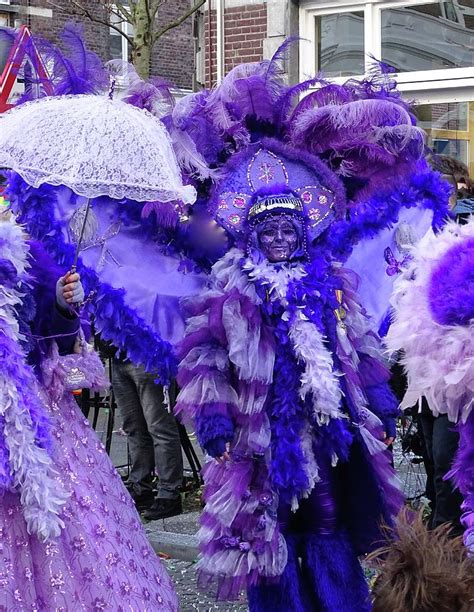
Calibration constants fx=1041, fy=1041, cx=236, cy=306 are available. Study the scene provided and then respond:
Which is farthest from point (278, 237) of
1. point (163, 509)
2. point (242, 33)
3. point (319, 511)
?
point (242, 33)

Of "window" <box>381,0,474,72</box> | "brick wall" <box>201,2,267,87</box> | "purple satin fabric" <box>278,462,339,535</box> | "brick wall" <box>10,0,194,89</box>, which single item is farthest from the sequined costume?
"brick wall" <box>10,0,194,89</box>

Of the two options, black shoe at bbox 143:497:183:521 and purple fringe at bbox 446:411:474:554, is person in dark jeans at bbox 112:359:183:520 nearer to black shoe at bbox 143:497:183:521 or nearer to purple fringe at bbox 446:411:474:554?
black shoe at bbox 143:497:183:521

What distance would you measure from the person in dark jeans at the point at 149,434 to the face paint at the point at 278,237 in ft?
7.79

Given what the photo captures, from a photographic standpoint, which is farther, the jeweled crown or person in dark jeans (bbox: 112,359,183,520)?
person in dark jeans (bbox: 112,359,183,520)

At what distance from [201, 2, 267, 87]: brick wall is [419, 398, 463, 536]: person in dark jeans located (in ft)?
19.2

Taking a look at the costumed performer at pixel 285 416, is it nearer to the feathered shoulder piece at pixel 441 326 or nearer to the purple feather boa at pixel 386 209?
the purple feather boa at pixel 386 209

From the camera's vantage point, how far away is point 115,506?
157 inches

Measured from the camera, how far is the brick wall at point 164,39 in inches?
670

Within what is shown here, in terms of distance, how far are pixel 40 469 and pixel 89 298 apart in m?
0.96

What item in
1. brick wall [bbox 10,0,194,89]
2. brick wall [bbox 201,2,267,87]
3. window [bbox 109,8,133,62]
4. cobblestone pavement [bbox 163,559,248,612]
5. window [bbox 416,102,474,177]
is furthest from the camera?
window [bbox 109,8,133,62]

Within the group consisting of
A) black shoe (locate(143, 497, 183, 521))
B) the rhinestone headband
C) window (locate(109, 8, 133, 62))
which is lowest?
black shoe (locate(143, 497, 183, 521))

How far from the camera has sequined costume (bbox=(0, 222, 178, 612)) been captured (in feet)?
11.5

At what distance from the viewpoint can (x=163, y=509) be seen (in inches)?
247

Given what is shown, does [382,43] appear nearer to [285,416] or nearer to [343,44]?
[343,44]
